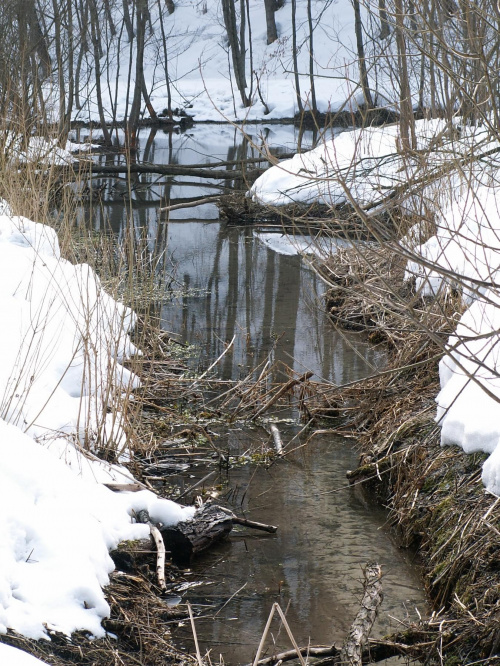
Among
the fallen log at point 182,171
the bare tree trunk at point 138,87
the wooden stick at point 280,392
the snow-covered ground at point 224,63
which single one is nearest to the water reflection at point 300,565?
the wooden stick at point 280,392

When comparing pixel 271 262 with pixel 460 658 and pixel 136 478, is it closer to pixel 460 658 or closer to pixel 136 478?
pixel 136 478

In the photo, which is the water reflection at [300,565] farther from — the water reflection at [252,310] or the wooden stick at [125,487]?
the water reflection at [252,310]

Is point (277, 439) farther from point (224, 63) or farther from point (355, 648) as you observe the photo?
point (224, 63)

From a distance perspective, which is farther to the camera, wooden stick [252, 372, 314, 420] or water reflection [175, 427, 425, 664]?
wooden stick [252, 372, 314, 420]

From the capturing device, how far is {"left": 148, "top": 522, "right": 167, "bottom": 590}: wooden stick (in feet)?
11.0

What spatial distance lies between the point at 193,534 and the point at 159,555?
0.29 meters

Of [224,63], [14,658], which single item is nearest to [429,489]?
[14,658]

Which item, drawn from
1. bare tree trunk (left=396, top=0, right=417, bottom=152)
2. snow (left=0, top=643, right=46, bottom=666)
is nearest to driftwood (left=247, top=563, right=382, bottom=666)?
snow (left=0, top=643, right=46, bottom=666)

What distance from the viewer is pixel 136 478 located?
4340 millimetres

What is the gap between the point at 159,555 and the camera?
343 cm

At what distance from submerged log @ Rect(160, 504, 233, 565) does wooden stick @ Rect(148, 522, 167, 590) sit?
0.34ft

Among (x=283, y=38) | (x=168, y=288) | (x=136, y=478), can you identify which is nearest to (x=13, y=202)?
(x=168, y=288)

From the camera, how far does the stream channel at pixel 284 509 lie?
10.7 ft

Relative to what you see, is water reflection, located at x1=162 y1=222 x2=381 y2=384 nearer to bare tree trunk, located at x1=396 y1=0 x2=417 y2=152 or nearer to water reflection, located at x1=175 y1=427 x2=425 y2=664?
water reflection, located at x1=175 y1=427 x2=425 y2=664
